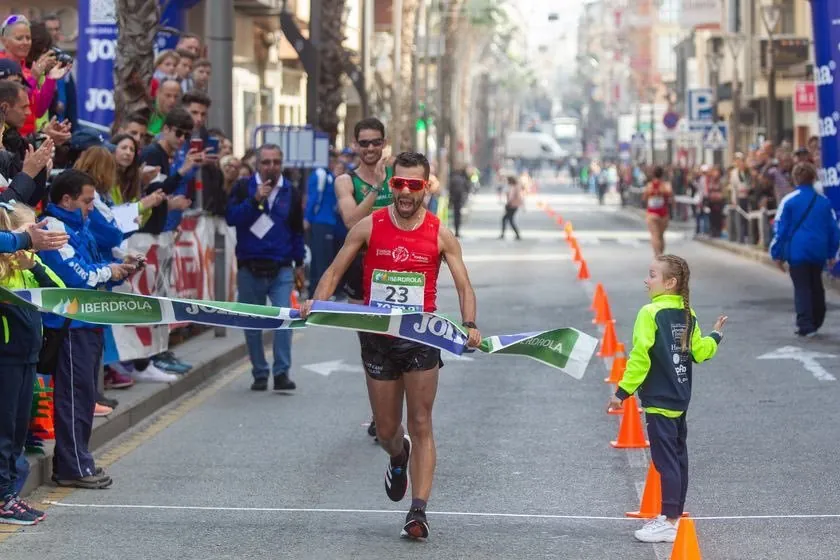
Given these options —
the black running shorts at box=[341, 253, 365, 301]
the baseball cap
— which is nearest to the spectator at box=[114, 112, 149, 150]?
the baseball cap

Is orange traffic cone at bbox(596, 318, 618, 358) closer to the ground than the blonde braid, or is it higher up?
closer to the ground

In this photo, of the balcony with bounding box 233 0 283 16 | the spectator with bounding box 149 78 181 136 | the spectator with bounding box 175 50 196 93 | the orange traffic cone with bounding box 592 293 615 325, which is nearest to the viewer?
the spectator with bounding box 149 78 181 136

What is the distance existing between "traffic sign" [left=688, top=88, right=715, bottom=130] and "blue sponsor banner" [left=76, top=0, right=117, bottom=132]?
31984 millimetres

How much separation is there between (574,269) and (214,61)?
12299 mm

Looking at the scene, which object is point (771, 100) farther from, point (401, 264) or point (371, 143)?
point (401, 264)

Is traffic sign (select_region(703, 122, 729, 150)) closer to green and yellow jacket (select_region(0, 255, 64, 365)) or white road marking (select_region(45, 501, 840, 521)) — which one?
white road marking (select_region(45, 501, 840, 521))

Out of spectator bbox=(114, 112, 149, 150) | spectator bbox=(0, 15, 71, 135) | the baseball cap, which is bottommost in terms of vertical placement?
spectator bbox=(114, 112, 149, 150)

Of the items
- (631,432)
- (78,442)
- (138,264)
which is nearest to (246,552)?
(78,442)

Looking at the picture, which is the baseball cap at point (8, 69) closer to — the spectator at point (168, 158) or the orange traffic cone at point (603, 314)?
the spectator at point (168, 158)

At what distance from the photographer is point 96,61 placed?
17.6 m

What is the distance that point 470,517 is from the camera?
8781 millimetres

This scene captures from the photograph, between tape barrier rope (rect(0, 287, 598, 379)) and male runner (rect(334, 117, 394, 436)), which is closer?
tape barrier rope (rect(0, 287, 598, 379))

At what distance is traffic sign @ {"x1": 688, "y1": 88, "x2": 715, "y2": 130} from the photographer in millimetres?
48125

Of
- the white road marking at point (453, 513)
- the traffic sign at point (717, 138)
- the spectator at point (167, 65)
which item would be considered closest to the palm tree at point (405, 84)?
the traffic sign at point (717, 138)
